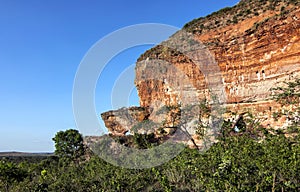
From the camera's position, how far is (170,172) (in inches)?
494

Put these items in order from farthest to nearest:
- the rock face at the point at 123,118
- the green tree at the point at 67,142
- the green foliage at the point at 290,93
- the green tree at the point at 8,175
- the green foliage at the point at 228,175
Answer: the green tree at the point at 67,142 → the rock face at the point at 123,118 → the green foliage at the point at 290,93 → the green tree at the point at 8,175 → the green foliage at the point at 228,175

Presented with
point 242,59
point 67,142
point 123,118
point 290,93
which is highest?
point 242,59

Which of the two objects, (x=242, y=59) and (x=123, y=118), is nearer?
(x=242, y=59)

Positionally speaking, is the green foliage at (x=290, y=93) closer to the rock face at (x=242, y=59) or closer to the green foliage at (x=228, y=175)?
the rock face at (x=242, y=59)

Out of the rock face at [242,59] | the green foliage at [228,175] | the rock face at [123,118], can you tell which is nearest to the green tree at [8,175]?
the green foliage at [228,175]

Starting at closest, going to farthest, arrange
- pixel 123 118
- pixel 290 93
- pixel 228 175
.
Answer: pixel 228 175, pixel 290 93, pixel 123 118

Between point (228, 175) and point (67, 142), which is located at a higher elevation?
point (228, 175)

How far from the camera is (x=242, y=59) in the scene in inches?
1188

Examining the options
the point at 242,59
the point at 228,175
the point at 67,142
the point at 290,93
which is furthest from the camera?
the point at 67,142

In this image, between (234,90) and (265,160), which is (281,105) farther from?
(265,160)

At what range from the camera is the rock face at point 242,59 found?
26.0 metres

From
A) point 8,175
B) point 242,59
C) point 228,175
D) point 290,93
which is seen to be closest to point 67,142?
point 8,175

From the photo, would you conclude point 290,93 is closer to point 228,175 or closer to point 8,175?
point 228,175

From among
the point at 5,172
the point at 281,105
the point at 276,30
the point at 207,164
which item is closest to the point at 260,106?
the point at 281,105
